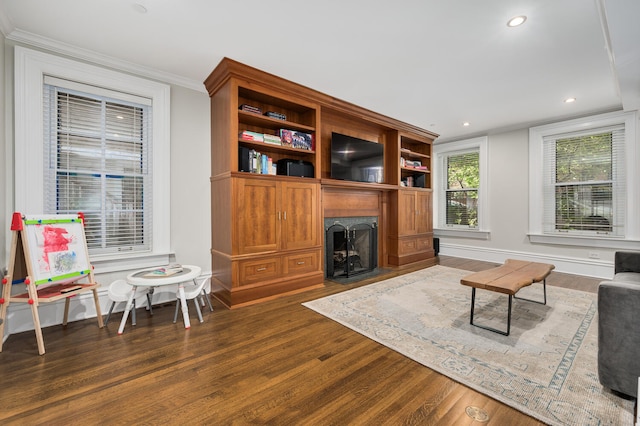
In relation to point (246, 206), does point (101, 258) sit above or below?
below

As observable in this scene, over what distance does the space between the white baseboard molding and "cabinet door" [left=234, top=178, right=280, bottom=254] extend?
4574mm

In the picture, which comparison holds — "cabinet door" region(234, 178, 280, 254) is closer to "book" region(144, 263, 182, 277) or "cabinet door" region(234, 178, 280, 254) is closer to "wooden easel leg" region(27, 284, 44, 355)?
"book" region(144, 263, 182, 277)

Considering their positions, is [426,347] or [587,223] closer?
[426,347]

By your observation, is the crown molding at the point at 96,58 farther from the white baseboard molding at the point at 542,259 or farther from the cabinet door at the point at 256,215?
the white baseboard molding at the point at 542,259

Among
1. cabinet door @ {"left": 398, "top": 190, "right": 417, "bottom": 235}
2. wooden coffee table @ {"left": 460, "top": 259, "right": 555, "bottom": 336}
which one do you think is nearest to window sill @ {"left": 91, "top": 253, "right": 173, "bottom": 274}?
wooden coffee table @ {"left": 460, "top": 259, "right": 555, "bottom": 336}

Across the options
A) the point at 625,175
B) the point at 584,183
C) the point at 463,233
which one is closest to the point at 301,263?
the point at 463,233

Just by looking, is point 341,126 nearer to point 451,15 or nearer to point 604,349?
point 451,15

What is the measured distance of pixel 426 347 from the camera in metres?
2.17

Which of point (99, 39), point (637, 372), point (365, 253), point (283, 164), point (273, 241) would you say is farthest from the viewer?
point (365, 253)

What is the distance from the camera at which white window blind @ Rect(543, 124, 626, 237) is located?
429 cm

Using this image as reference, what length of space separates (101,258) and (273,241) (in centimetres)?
180

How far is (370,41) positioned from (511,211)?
15.2ft

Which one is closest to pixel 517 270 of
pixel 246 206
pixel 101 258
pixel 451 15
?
pixel 451 15

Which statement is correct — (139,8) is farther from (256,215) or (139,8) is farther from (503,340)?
(503,340)
